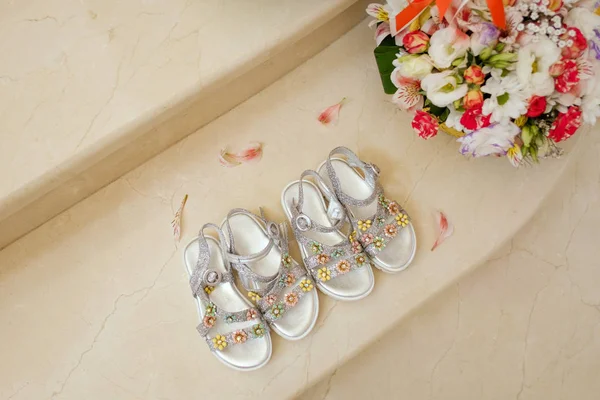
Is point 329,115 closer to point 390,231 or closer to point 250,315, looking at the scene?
point 390,231

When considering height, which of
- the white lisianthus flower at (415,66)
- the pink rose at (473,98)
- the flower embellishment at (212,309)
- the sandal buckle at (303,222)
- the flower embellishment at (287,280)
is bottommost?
the flower embellishment at (287,280)

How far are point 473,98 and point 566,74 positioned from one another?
17 cm

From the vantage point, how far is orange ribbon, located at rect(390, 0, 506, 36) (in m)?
0.96

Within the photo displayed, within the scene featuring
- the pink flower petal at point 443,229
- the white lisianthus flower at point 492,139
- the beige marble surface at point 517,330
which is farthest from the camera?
the beige marble surface at point 517,330

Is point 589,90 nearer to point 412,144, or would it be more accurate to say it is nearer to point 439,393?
point 412,144

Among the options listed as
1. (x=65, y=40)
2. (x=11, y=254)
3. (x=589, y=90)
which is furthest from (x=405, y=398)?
(x=65, y=40)

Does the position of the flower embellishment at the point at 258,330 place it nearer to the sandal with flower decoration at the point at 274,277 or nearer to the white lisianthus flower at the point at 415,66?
the sandal with flower decoration at the point at 274,277

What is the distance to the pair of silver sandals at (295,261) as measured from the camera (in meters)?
1.16

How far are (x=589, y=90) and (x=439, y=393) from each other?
84cm

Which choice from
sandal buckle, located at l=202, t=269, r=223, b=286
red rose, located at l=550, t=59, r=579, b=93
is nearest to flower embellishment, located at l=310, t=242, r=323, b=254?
sandal buckle, located at l=202, t=269, r=223, b=286

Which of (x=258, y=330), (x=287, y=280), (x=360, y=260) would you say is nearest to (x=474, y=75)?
(x=360, y=260)

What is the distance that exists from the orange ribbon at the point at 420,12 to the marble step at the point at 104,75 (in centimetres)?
23

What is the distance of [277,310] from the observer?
3.83ft

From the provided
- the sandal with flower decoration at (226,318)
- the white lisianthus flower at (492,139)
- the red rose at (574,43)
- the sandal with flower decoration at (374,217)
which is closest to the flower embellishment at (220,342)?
the sandal with flower decoration at (226,318)
